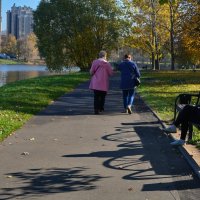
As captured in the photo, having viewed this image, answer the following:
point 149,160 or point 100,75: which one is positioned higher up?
point 100,75

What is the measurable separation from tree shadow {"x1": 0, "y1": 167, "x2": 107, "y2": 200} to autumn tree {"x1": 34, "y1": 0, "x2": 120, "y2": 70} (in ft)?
151

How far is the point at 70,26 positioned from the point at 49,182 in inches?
1885

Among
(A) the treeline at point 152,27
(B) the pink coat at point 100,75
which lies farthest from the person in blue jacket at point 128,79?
(A) the treeline at point 152,27

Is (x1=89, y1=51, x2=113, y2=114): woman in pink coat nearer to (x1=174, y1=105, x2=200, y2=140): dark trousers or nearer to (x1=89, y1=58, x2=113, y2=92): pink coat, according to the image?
(x1=89, y1=58, x2=113, y2=92): pink coat

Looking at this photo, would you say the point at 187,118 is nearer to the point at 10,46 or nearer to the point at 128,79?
the point at 128,79

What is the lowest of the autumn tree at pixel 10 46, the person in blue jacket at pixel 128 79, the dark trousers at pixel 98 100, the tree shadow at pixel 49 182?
the tree shadow at pixel 49 182

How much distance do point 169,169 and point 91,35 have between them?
158ft

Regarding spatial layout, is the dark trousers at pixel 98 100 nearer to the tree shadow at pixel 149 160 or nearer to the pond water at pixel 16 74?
the tree shadow at pixel 149 160

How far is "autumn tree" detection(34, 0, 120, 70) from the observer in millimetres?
52500

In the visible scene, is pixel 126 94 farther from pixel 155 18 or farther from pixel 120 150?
pixel 155 18

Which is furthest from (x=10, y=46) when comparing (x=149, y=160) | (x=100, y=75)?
(x=149, y=160)

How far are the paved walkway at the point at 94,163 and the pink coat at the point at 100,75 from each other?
225cm

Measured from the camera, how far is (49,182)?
615 centimetres

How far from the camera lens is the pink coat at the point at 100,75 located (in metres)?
14.1
